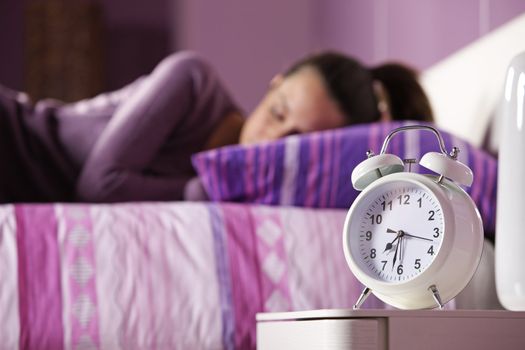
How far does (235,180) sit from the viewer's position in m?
1.67

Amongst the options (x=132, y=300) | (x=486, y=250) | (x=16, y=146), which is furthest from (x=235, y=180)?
(x=16, y=146)

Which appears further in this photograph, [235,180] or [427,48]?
[427,48]

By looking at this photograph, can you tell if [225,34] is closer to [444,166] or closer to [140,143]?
[140,143]

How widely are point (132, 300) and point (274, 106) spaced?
81cm

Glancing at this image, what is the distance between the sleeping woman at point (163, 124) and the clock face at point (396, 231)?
1007 mm

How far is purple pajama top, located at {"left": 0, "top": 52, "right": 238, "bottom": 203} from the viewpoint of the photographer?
1.92 m

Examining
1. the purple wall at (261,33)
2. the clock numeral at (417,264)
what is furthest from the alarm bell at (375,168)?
the purple wall at (261,33)

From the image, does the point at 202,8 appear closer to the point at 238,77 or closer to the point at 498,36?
the point at 238,77

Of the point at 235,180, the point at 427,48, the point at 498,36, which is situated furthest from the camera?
the point at 427,48

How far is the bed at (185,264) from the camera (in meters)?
1.34

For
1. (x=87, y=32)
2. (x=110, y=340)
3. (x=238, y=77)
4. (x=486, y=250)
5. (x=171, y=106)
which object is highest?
(x=87, y=32)

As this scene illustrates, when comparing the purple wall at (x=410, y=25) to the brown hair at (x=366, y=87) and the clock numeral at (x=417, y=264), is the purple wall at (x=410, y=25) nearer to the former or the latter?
the brown hair at (x=366, y=87)

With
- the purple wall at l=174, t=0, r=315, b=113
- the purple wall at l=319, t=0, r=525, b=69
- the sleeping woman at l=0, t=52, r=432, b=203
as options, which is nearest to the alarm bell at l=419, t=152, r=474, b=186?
the purple wall at l=319, t=0, r=525, b=69

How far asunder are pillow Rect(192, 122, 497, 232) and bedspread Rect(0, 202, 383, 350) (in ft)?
0.32
